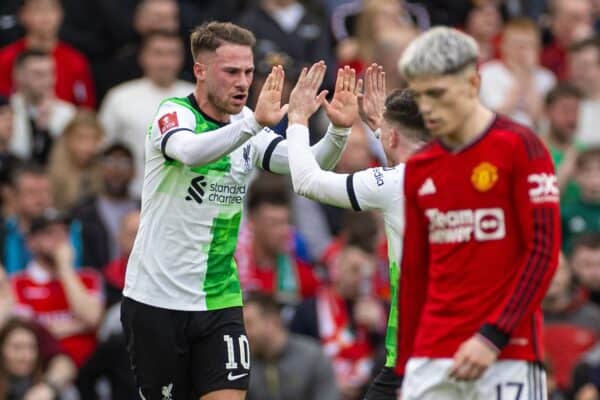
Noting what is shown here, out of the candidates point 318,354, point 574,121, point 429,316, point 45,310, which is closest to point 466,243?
point 429,316

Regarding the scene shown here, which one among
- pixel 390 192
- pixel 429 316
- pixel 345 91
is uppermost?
pixel 345 91

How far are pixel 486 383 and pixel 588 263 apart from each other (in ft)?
25.9

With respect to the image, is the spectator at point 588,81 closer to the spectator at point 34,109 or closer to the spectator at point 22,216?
the spectator at point 34,109

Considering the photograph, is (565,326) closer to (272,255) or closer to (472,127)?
(272,255)

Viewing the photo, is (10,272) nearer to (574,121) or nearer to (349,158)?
(349,158)

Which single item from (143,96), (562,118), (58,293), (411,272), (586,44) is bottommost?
(58,293)

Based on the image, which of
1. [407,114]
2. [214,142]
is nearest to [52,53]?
[214,142]

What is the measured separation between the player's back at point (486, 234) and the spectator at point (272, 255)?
7094 millimetres

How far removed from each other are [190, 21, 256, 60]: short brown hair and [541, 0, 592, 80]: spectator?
10.1m

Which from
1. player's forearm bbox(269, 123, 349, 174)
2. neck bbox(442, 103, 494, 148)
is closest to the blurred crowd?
player's forearm bbox(269, 123, 349, 174)

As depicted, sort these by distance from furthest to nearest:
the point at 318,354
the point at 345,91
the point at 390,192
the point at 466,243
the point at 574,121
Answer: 1. the point at 574,121
2. the point at 318,354
3. the point at 345,91
4. the point at 390,192
5. the point at 466,243

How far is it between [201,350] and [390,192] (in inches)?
58.6

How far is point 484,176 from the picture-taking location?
7.43 metres

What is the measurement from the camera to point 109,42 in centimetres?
1709
